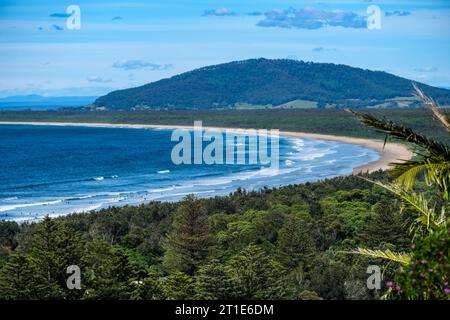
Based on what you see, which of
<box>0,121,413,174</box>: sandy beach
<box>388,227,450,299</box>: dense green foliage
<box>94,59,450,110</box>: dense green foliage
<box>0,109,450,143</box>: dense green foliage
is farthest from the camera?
<box>94,59,450,110</box>: dense green foliage

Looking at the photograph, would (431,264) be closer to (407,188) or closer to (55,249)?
(407,188)

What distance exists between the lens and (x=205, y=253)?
17219 mm

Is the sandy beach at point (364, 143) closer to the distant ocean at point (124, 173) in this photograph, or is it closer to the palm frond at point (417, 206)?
the distant ocean at point (124, 173)

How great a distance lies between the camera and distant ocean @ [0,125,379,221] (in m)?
44.7

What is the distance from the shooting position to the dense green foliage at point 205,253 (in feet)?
41.3

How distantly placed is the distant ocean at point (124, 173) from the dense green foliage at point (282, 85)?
235 ft

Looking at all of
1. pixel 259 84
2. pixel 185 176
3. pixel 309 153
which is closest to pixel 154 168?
pixel 185 176

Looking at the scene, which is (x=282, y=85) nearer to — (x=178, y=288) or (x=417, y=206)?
(x=178, y=288)

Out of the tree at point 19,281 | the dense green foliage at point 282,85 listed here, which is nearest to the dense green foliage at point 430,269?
the tree at point 19,281

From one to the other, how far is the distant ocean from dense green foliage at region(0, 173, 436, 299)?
14.4 metres

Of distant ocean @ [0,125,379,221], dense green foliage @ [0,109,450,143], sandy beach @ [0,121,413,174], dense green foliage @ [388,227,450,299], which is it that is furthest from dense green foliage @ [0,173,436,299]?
dense green foliage @ [0,109,450,143]

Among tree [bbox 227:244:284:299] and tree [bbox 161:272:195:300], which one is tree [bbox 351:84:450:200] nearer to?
tree [bbox 227:244:284:299]

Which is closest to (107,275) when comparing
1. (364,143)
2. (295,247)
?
(295,247)

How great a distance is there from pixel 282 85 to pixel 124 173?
406ft
